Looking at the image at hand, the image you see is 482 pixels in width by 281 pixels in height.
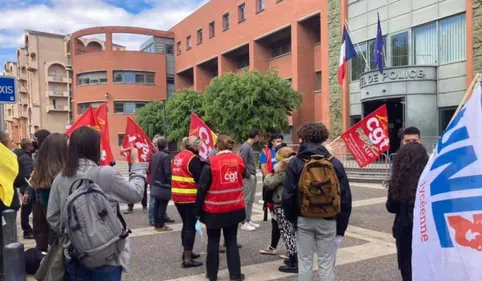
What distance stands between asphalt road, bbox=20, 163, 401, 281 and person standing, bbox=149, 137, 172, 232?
27 cm

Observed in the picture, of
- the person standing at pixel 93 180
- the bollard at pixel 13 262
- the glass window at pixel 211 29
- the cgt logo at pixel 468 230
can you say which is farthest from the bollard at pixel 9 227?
the glass window at pixel 211 29

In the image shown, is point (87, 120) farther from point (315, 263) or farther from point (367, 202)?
point (367, 202)

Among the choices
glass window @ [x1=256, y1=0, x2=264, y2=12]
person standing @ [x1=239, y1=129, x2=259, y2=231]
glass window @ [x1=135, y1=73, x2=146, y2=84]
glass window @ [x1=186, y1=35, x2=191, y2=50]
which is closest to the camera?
person standing @ [x1=239, y1=129, x2=259, y2=231]

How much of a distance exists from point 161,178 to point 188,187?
224cm

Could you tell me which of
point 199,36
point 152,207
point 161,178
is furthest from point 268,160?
point 199,36

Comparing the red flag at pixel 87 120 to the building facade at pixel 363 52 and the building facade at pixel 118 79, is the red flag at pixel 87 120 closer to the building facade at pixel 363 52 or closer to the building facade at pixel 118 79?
the building facade at pixel 363 52

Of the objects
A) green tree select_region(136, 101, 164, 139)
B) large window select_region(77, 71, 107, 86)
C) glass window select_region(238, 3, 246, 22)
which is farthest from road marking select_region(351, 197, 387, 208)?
large window select_region(77, 71, 107, 86)

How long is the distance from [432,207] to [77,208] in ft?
7.48

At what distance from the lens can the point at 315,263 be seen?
18.7 feet

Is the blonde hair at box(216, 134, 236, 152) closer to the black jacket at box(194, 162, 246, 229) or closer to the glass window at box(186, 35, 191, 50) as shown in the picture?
the black jacket at box(194, 162, 246, 229)

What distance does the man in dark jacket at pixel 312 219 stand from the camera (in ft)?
13.1

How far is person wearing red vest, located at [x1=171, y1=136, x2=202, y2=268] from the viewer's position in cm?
565

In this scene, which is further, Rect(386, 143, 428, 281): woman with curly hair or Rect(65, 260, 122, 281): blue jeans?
Rect(386, 143, 428, 281): woman with curly hair

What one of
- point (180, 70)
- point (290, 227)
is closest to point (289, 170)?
point (290, 227)
